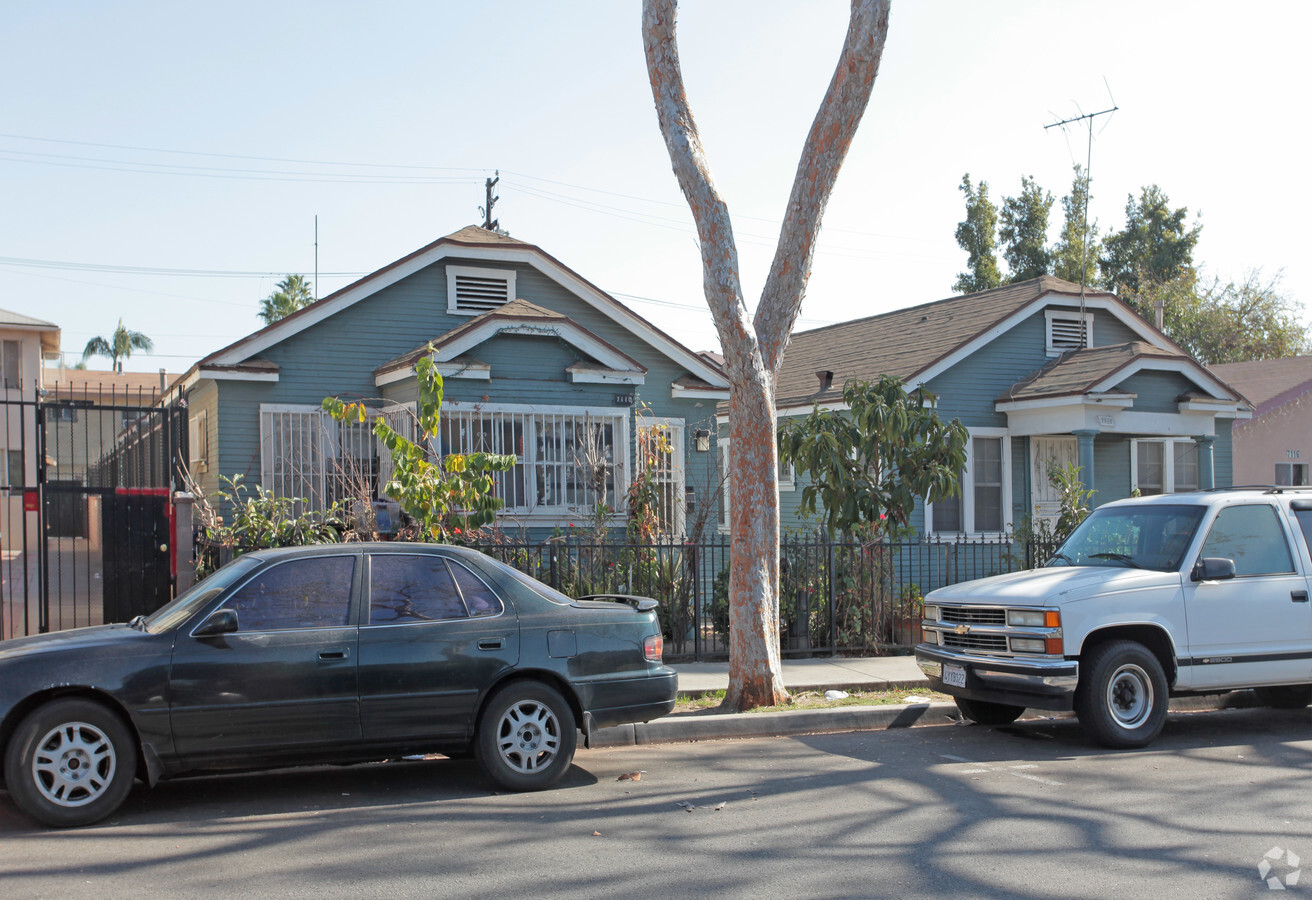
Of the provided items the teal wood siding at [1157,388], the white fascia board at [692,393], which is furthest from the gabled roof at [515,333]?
the teal wood siding at [1157,388]

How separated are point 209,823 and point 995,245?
37342 millimetres

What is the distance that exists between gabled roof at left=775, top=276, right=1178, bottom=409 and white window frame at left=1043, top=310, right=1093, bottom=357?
0.20m

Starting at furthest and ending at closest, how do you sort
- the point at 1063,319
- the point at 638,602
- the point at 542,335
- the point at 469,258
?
1. the point at 1063,319
2. the point at 469,258
3. the point at 542,335
4. the point at 638,602

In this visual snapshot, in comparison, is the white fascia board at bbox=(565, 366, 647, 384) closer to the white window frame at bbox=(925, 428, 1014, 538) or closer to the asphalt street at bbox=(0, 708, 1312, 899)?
the white window frame at bbox=(925, 428, 1014, 538)

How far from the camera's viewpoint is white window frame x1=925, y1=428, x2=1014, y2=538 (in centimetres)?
1886

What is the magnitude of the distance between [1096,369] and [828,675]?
381 inches

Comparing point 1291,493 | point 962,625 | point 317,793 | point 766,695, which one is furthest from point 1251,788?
point 317,793

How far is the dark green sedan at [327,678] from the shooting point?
249 inches

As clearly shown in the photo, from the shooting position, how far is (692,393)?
659 inches

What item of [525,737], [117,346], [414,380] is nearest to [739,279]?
[525,737]

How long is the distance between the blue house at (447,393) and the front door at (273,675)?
6.78m

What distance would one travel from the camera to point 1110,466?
2038cm

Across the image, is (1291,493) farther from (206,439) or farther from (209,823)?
(206,439)

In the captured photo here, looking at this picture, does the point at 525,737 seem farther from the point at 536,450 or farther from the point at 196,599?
the point at 536,450
